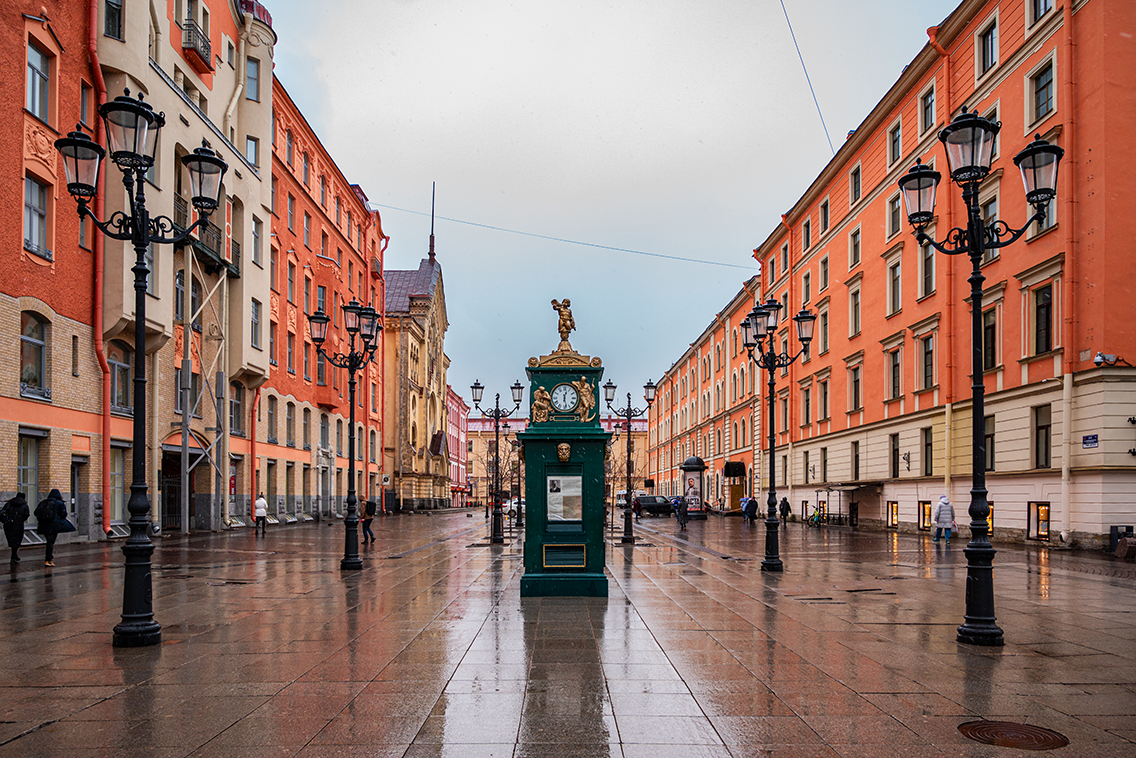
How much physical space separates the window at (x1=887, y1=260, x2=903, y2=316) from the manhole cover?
103 feet

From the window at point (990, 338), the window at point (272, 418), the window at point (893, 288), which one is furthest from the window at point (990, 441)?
the window at point (272, 418)

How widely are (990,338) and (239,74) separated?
30.1 m

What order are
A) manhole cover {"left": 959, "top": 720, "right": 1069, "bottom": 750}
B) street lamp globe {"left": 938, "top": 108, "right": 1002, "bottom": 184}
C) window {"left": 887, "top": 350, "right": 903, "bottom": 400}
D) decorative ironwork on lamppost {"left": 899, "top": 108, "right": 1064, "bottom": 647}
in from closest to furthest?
manhole cover {"left": 959, "top": 720, "right": 1069, "bottom": 750} < decorative ironwork on lamppost {"left": 899, "top": 108, "right": 1064, "bottom": 647} < street lamp globe {"left": 938, "top": 108, "right": 1002, "bottom": 184} < window {"left": 887, "top": 350, "right": 903, "bottom": 400}

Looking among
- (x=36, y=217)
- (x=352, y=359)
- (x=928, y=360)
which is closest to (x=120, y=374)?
(x=36, y=217)

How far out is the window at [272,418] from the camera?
Result: 40531 millimetres

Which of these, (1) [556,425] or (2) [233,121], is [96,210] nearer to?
(2) [233,121]

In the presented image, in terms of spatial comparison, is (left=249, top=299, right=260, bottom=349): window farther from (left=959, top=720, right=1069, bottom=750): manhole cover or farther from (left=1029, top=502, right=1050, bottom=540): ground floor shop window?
(left=959, top=720, right=1069, bottom=750): manhole cover

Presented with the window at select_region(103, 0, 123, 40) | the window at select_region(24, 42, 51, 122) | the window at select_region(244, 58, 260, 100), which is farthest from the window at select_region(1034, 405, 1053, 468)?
the window at select_region(244, 58, 260, 100)

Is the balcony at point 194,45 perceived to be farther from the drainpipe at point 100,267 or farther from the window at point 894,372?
the window at point 894,372

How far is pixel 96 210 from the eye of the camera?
24.0 m

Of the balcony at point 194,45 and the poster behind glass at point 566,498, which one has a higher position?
the balcony at point 194,45

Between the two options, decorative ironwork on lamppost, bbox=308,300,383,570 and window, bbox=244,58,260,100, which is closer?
decorative ironwork on lamppost, bbox=308,300,383,570

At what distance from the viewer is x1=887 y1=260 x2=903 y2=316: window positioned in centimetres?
3528

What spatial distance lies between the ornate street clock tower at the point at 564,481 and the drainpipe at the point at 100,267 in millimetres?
17614
